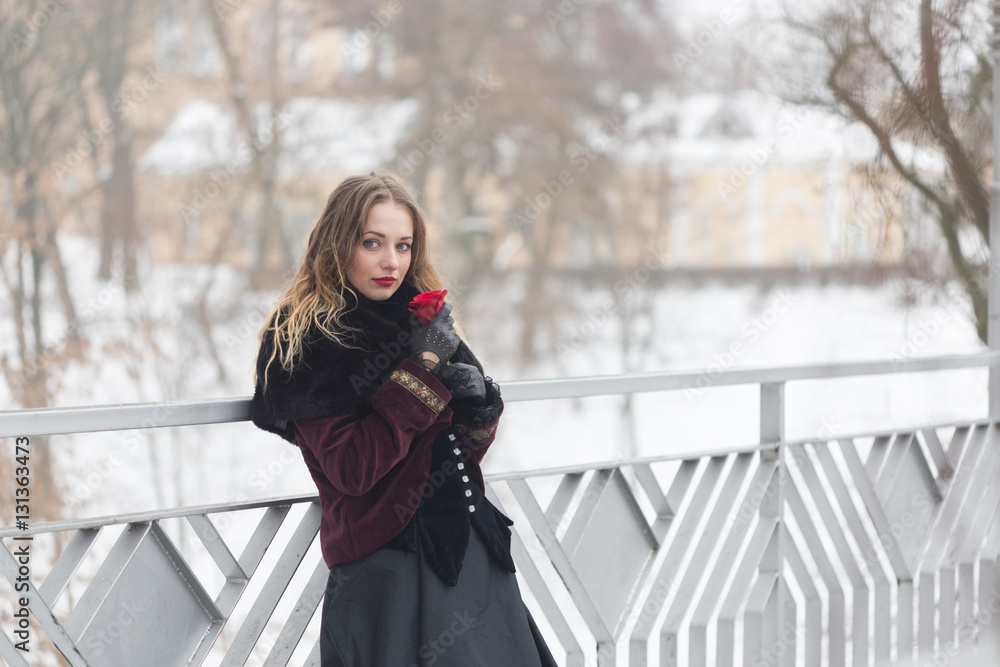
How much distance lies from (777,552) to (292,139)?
11.0 metres

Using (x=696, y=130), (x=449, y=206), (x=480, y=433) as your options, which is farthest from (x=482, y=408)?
(x=696, y=130)

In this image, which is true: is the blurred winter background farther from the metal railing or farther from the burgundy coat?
the burgundy coat

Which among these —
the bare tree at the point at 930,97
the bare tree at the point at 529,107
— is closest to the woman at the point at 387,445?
the bare tree at the point at 930,97

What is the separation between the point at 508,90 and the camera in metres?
14.2

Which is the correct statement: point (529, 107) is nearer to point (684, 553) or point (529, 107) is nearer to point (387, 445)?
point (684, 553)

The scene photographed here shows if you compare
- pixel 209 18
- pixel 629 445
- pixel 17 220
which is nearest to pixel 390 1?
pixel 209 18

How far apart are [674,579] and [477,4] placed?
12992mm

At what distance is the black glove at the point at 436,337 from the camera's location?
4.76 ft

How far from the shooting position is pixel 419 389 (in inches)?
55.1

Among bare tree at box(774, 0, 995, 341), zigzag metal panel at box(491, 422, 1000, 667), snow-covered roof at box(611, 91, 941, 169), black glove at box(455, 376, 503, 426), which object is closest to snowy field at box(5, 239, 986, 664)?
bare tree at box(774, 0, 995, 341)

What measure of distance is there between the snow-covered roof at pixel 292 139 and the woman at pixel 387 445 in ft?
35.6

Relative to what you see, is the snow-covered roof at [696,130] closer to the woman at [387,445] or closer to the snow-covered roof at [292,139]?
the snow-covered roof at [292,139]

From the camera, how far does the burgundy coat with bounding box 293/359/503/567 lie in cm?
138

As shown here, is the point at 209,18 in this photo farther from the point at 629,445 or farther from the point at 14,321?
the point at 629,445
